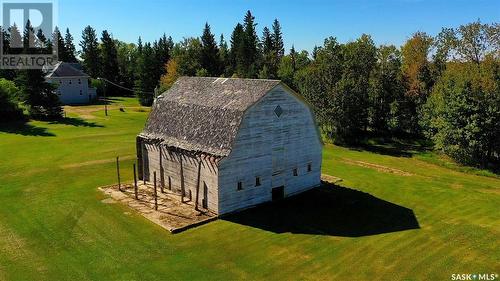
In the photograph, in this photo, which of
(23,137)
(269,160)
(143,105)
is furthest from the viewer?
(143,105)

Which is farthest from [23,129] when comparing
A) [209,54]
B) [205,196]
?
[209,54]

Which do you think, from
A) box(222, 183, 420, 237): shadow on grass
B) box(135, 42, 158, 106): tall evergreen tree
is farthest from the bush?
box(222, 183, 420, 237): shadow on grass

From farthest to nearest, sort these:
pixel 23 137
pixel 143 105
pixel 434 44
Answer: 1. pixel 143 105
2. pixel 434 44
3. pixel 23 137

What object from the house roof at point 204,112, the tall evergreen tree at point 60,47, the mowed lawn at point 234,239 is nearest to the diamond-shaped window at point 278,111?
the house roof at point 204,112

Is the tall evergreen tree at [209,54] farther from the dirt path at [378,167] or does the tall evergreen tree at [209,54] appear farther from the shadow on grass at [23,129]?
the dirt path at [378,167]

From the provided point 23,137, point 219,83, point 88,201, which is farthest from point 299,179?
point 23,137

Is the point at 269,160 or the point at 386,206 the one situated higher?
the point at 269,160

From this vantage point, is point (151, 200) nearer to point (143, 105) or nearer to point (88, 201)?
point (88, 201)

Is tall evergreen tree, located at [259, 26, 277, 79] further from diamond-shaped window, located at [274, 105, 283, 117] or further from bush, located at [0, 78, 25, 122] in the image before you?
diamond-shaped window, located at [274, 105, 283, 117]
